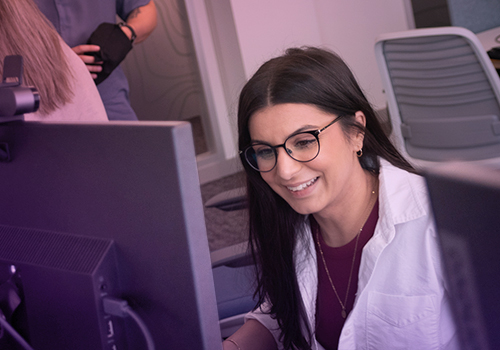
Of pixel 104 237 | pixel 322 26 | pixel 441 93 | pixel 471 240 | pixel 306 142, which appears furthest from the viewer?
pixel 322 26

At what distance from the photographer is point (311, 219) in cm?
131

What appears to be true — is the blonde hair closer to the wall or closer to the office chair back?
the office chair back

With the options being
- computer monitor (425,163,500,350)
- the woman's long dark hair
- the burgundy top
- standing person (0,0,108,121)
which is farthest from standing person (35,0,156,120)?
computer monitor (425,163,500,350)

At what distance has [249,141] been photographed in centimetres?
116

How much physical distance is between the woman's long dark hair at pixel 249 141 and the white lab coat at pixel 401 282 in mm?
125

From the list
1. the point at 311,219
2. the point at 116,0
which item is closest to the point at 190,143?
the point at 311,219

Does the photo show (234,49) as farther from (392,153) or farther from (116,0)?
(392,153)

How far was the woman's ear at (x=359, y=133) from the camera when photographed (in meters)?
1.14

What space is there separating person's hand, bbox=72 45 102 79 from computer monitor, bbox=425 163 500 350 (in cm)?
136

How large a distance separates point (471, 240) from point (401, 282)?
0.74 meters

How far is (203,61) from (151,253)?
3189mm

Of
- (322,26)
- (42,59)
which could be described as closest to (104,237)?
(42,59)

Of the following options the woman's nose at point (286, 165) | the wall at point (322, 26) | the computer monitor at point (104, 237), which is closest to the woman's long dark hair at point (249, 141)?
the woman's nose at point (286, 165)

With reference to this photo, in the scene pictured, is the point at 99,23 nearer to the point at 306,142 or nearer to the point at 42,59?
the point at 42,59
